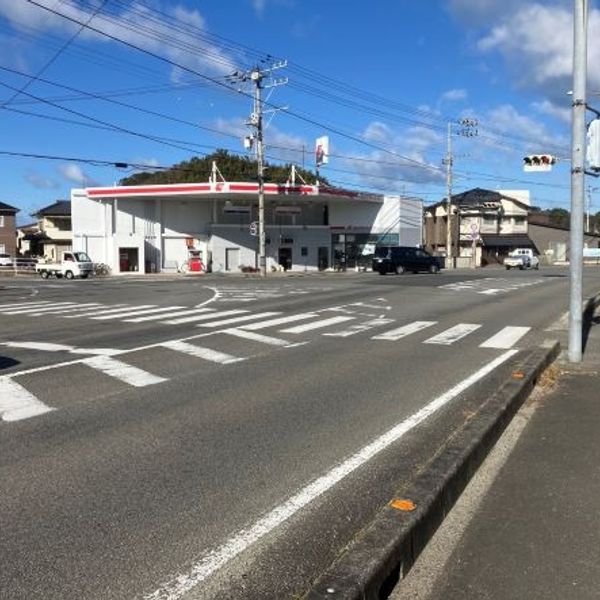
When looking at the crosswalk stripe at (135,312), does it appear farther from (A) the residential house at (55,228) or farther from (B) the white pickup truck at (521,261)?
(A) the residential house at (55,228)

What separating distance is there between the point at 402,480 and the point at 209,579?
6.45 feet

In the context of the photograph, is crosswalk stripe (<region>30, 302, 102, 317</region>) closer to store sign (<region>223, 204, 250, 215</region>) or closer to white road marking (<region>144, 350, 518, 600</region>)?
white road marking (<region>144, 350, 518, 600</region>)

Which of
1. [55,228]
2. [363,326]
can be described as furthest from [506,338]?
[55,228]

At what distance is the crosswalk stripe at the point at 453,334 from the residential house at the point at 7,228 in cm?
7754

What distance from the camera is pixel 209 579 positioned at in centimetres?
384

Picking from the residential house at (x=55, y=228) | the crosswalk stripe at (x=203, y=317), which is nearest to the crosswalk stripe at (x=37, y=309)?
the crosswalk stripe at (x=203, y=317)

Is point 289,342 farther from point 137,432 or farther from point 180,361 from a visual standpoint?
point 137,432

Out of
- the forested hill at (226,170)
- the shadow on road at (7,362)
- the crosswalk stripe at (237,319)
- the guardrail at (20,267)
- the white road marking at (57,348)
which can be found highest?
the forested hill at (226,170)

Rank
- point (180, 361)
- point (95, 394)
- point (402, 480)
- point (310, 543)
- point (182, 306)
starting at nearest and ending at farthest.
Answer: point (310, 543)
point (402, 480)
point (95, 394)
point (180, 361)
point (182, 306)

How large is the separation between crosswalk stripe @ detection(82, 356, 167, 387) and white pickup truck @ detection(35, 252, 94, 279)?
41857mm

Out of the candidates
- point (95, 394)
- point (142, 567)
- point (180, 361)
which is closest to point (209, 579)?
point (142, 567)

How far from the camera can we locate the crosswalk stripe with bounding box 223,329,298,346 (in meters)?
14.0

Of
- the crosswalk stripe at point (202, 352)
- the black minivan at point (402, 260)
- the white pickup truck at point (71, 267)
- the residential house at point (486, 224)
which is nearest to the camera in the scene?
the crosswalk stripe at point (202, 352)

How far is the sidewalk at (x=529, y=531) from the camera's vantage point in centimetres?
385
